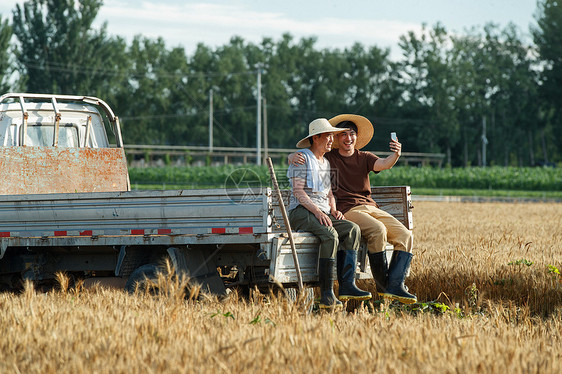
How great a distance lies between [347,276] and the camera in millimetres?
7301

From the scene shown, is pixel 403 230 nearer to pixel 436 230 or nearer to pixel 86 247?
pixel 86 247

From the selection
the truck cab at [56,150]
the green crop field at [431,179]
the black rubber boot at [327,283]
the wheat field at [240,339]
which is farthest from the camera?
the green crop field at [431,179]

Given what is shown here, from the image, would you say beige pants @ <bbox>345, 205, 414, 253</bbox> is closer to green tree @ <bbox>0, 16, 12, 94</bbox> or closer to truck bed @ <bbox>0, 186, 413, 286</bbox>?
truck bed @ <bbox>0, 186, 413, 286</bbox>

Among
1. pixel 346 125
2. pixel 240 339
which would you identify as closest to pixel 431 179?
pixel 346 125

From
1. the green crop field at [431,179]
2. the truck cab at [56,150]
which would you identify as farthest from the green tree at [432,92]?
the truck cab at [56,150]

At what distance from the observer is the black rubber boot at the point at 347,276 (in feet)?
23.7

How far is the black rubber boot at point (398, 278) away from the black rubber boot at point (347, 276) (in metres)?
0.29

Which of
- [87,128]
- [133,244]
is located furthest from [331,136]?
[87,128]

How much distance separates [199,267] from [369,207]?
6.13ft

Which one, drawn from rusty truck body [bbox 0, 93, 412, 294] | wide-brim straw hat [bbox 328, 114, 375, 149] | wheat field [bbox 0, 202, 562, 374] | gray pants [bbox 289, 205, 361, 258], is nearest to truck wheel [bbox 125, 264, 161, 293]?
rusty truck body [bbox 0, 93, 412, 294]

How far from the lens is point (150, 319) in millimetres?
5461

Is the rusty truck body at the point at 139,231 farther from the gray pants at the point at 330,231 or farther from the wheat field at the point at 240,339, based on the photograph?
the wheat field at the point at 240,339

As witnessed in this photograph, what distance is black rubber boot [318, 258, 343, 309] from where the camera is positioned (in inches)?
279

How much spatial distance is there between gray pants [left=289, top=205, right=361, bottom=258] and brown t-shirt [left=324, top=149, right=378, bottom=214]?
446 millimetres
